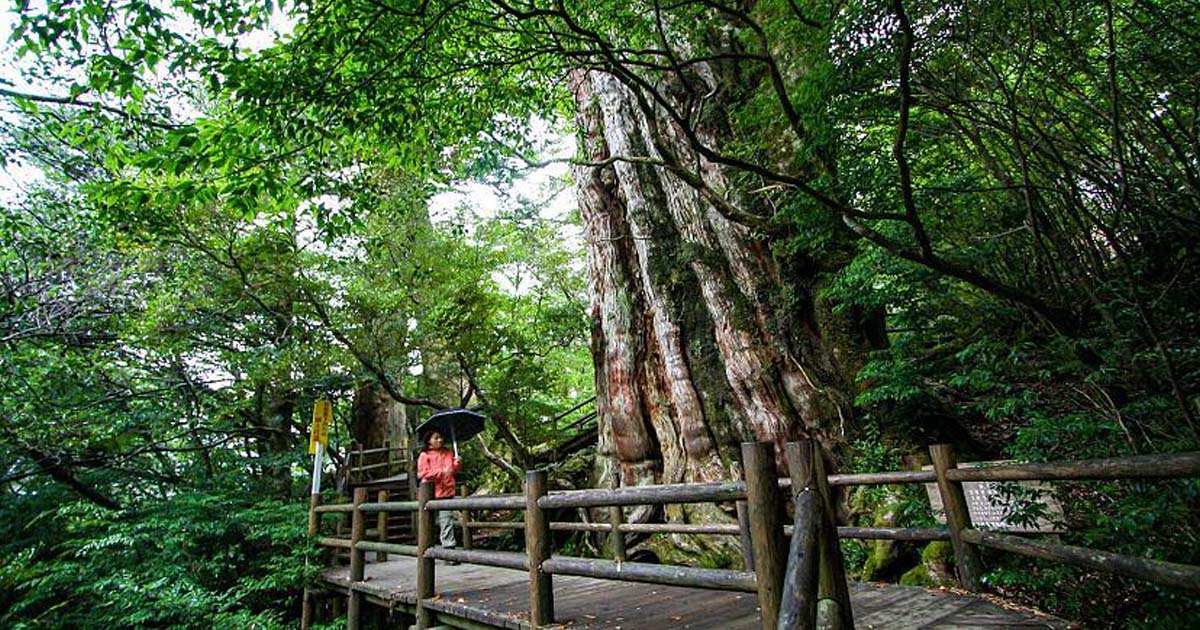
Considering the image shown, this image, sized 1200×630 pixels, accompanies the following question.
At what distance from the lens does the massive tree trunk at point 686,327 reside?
19.9 ft

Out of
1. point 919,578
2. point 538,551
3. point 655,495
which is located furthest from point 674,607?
point 919,578

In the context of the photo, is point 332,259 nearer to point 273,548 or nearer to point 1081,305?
point 273,548

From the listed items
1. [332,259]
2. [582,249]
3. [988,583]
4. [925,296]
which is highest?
[582,249]

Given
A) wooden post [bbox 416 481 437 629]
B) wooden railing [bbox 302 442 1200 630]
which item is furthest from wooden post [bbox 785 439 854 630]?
wooden post [bbox 416 481 437 629]

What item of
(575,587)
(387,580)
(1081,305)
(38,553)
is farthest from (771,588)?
(38,553)

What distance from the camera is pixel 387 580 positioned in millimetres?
5973

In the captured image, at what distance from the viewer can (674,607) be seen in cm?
Answer: 357

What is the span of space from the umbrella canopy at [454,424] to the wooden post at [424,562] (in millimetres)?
3650

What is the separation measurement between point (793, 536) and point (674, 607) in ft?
7.27

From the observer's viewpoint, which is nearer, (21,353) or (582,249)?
(21,353)

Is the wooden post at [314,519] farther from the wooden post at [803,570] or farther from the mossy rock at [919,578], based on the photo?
the wooden post at [803,570]

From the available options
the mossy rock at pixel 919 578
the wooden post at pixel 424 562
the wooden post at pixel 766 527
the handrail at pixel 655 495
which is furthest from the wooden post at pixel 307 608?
the wooden post at pixel 766 527

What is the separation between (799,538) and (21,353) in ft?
33.9

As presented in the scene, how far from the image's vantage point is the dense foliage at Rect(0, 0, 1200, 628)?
3502 millimetres
